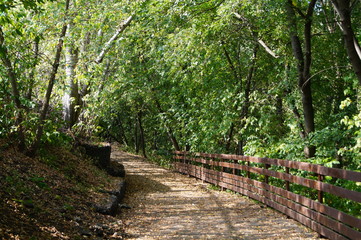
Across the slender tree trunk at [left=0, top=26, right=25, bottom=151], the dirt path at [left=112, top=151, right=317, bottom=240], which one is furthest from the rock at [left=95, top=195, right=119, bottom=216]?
the slender tree trunk at [left=0, top=26, right=25, bottom=151]

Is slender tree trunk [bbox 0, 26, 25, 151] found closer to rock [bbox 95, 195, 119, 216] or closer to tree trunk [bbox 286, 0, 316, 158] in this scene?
rock [bbox 95, 195, 119, 216]

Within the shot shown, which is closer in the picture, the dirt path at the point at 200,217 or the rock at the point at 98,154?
the dirt path at the point at 200,217

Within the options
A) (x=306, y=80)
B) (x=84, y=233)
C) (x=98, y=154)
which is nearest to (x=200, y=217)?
(x=84, y=233)

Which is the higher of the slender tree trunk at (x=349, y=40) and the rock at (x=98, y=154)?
the slender tree trunk at (x=349, y=40)

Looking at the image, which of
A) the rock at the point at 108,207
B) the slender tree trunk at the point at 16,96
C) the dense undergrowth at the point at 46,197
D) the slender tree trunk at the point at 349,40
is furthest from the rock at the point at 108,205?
the slender tree trunk at the point at 349,40

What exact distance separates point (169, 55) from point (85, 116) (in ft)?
12.8

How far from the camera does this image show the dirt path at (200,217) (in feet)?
18.8

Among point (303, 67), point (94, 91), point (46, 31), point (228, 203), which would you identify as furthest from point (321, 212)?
point (94, 91)

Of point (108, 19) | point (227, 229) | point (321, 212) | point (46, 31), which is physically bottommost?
point (227, 229)

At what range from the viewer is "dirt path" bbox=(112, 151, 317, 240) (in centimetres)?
574

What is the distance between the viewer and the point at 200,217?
23.5 ft

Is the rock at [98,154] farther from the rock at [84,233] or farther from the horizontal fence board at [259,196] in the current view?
the rock at [84,233]

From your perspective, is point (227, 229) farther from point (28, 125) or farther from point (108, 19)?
point (108, 19)

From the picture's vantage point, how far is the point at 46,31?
8.95 metres
